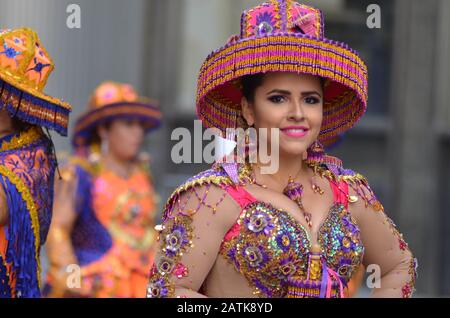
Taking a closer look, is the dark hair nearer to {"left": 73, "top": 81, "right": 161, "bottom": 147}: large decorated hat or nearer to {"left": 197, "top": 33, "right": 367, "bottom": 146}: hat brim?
{"left": 197, "top": 33, "right": 367, "bottom": 146}: hat brim

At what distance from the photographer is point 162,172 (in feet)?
33.8

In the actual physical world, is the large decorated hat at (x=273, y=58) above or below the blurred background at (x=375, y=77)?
below

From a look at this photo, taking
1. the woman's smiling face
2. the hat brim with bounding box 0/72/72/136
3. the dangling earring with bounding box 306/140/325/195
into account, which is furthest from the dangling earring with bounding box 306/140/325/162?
the hat brim with bounding box 0/72/72/136

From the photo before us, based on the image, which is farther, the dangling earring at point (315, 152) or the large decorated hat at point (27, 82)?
the large decorated hat at point (27, 82)

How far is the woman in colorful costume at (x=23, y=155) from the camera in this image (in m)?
4.24

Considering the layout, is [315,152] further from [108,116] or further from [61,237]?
[108,116]

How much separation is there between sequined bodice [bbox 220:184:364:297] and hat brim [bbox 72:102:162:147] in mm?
4176

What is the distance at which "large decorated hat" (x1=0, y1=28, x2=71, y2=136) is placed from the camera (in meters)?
4.22

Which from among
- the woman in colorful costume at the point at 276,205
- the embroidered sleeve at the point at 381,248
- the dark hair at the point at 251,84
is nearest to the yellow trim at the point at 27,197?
the woman in colorful costume at the point at 276,205

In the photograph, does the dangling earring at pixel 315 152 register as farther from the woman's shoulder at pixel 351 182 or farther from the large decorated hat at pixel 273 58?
the large decorated hat at pixel 273 58

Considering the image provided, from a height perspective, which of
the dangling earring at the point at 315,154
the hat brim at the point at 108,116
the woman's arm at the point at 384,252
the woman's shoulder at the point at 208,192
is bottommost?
the woman's arm at the point at 384,252

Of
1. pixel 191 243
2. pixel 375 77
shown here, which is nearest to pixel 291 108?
pixel 191 243

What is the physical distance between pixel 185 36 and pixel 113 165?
3189 mm
